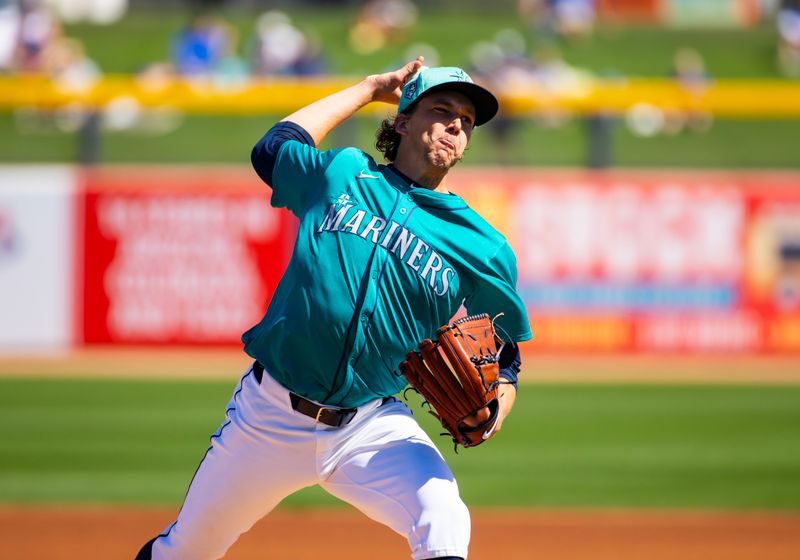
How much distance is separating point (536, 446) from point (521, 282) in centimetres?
369

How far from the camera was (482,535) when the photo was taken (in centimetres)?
677

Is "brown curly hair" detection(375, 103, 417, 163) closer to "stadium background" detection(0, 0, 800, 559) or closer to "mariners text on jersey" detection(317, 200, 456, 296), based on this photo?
"mariners text on jersey" detection(317, 200, 456, 296)

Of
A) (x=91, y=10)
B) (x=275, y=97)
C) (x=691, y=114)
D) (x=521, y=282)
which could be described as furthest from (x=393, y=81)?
(x=91, y=10)

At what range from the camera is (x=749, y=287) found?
12.6 meters

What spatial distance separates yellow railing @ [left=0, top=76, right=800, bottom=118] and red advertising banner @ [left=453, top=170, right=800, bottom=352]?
1234 millimetres

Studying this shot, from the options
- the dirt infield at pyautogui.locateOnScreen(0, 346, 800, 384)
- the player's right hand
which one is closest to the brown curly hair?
the player's right hand

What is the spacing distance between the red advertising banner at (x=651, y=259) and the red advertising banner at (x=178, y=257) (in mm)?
2392

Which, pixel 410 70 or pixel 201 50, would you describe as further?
pixel 201 50

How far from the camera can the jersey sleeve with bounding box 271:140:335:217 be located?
404 centimetres

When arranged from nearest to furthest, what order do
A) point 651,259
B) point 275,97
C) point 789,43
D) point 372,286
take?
point 372,286, point 651,259, point 275,97, point 789,43

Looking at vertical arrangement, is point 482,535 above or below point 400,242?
below

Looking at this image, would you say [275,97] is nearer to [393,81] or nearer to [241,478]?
[393,81]

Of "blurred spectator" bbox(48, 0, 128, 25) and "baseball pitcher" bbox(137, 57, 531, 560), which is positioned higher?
"blurred spectator" bbox(48, 0, 128, 25)

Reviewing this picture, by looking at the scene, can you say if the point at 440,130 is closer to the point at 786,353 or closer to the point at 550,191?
the point at 550,191
